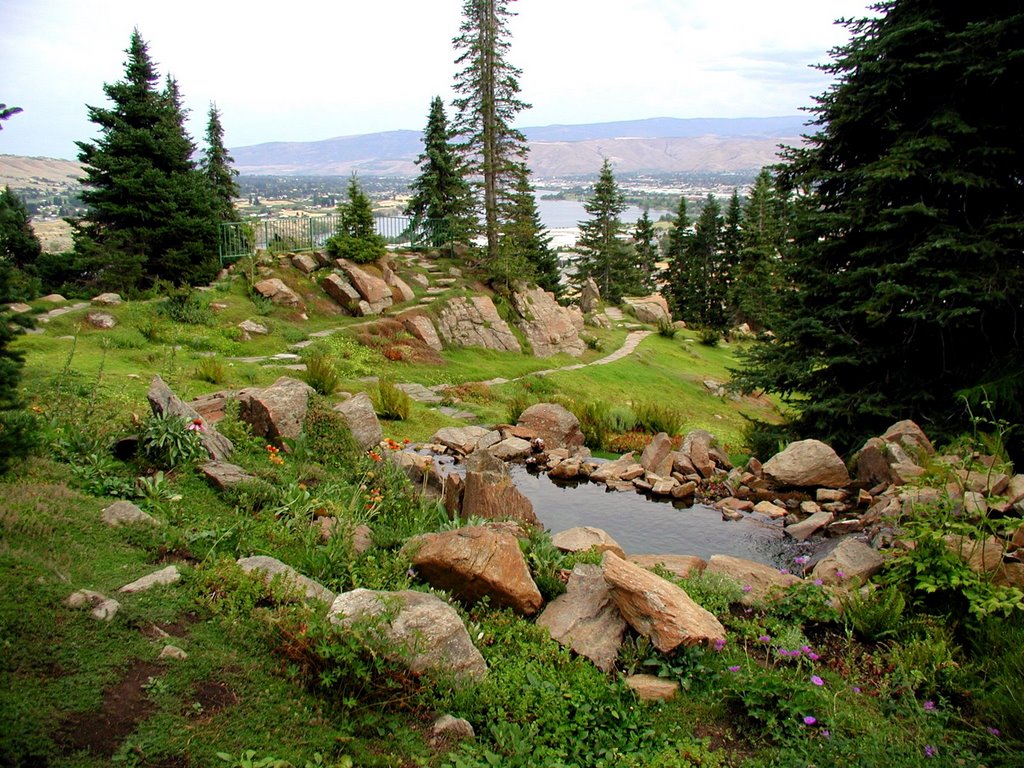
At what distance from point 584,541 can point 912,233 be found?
24.7 ft

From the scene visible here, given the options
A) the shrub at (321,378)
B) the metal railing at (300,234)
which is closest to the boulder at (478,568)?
the shrub at (321,378)

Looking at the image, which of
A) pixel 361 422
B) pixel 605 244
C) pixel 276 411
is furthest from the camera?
pixel 605 244

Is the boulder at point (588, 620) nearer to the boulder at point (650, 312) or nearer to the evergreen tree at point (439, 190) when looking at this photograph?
the evergreen tree at point (439, 190)

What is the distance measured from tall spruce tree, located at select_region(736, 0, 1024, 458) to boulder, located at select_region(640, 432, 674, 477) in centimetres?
256

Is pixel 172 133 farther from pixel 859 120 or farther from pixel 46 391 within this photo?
pixel 859 120

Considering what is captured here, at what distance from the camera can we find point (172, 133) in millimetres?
20562

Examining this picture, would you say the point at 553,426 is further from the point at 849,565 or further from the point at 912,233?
the point at 849,565

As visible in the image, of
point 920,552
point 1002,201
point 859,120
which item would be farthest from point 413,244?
point 920,552

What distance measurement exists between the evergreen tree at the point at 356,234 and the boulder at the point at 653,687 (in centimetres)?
1859

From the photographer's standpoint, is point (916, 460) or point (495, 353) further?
point (495, 353)

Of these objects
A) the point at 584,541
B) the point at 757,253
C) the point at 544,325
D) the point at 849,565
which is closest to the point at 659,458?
the point at 584,541

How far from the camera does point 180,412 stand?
7.43 metres

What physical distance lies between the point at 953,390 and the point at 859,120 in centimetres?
457

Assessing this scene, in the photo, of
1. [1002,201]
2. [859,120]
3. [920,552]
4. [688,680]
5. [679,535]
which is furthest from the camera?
[859,120]
